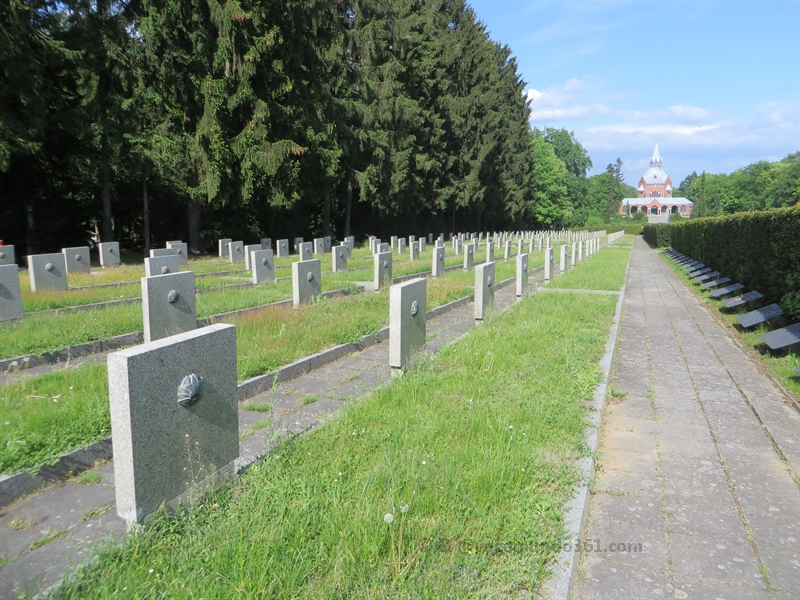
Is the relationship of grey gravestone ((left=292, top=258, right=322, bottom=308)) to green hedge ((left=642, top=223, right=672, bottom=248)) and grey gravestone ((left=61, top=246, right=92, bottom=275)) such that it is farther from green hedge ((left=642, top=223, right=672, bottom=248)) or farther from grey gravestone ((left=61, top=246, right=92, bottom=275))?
green hedge ((left=642, top=223, right=672, bottom=248))

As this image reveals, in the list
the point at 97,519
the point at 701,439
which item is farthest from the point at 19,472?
the point at 701,439

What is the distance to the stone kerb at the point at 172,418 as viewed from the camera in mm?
2965

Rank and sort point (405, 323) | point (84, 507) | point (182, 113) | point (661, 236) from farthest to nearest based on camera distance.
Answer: point (661, 236), point (182, 113), point (405, 323), point (84, 507)

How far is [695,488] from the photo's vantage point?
4.00 metres

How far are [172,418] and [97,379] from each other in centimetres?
302

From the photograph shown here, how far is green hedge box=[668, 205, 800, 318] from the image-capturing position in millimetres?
8820

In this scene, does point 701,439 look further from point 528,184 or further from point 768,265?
point 528,184

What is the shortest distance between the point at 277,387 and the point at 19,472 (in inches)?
107

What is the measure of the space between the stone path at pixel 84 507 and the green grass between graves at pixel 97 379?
0.34m

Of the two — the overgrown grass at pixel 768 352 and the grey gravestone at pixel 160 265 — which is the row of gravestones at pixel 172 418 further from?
the grey gravestone at pixel 160 265

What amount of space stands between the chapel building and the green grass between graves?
16307 cm

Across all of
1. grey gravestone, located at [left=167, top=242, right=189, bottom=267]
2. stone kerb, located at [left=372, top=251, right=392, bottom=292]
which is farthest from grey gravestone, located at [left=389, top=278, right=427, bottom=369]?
grey gravestone, located at [left=167, top=242, right=189, bottom=267]

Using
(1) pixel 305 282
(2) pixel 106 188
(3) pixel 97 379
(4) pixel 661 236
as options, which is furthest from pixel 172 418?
(4) pixel 661 236

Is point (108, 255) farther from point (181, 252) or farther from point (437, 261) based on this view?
point (437, 261)
